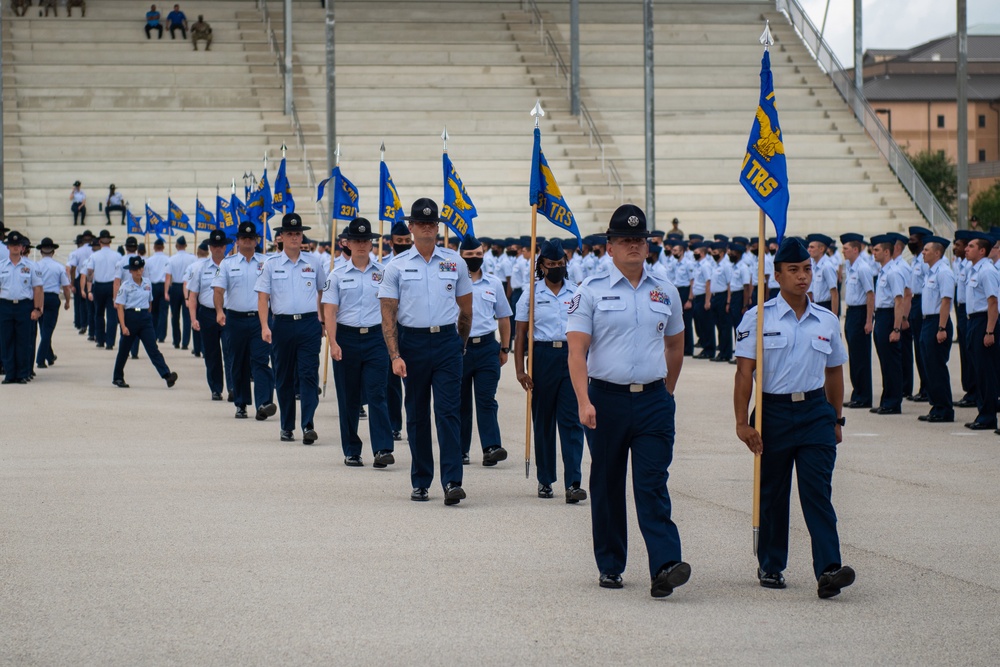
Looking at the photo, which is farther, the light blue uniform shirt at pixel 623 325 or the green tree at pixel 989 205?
the green tree at pixel 989 205

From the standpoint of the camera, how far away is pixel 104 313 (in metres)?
28.9

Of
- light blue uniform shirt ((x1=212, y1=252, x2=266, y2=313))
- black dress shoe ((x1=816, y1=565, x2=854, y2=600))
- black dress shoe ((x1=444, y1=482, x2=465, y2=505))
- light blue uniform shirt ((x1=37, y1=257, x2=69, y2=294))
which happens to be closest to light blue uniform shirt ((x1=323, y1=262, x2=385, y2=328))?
black dress shoe ((x1=444, y1=482, x2=465, y2=505))

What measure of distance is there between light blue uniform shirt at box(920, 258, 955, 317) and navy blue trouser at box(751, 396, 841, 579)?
8718 millimetres

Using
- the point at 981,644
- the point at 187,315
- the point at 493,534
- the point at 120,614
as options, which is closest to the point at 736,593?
the point at 981,644

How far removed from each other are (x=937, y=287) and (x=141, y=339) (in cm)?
1055

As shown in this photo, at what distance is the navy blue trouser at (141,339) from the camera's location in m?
20.4

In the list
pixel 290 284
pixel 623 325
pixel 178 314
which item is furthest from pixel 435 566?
pixel 178 314

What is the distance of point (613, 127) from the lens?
47.1 metres

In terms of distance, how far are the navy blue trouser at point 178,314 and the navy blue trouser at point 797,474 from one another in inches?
825

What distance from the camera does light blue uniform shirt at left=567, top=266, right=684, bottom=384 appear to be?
25.8 feet

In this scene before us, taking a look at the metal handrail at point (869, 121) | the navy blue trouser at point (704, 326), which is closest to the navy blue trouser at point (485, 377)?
the navy blue trouser at point (704, 326)

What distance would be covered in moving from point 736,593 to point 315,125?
130ft

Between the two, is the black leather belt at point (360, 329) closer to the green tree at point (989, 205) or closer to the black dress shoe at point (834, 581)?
the black dress shoe at point (834, 581)

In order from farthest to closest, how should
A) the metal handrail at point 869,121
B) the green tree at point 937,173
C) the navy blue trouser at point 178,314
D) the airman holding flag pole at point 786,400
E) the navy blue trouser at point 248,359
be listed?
1. the green tree at point 937,173
2. the metal handrail at point 869,121
3. the navy blue trouser at point 178,314
4. the navy blue trouser at point 248,359
5. the airman holding flag pole at point 786,400
